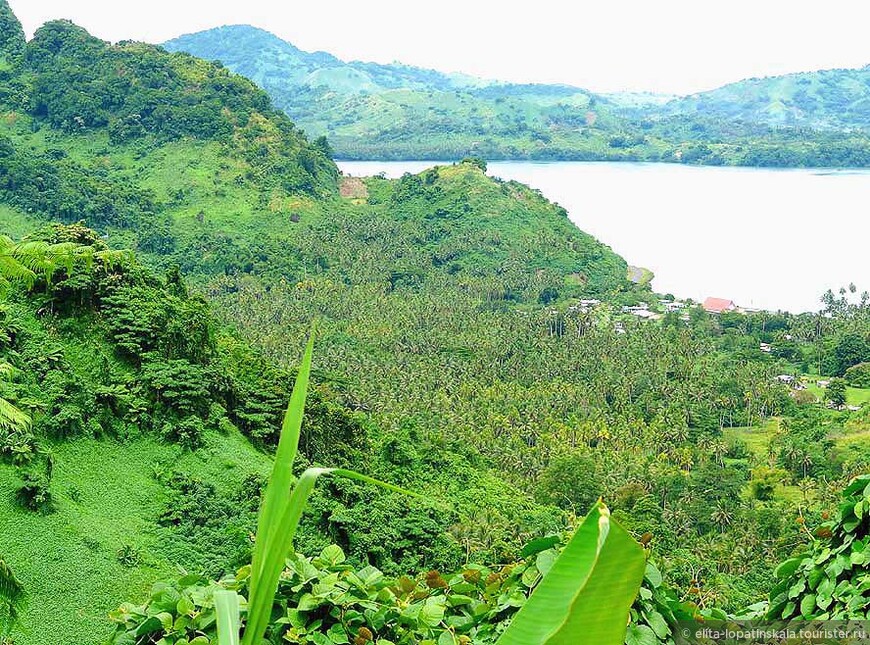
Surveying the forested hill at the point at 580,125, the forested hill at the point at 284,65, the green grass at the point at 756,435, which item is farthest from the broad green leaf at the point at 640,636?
the forested hill at the point at 284,65

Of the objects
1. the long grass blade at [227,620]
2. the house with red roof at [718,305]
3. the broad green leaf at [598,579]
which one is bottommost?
the house with red roof at [718,305]

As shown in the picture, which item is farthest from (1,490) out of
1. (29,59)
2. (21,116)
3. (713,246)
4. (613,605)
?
(713,246)

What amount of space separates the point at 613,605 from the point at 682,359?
29.2 m

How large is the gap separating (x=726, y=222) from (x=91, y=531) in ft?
185

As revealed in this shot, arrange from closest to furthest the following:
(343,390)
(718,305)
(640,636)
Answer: (640,636)
(343,390)
(718,305)

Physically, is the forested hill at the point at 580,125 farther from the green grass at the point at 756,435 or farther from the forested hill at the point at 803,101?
the green grass at the point at 756,435

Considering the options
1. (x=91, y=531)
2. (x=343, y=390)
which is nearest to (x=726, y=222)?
(x=343, y=390)

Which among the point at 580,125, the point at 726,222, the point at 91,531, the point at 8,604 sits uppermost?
the point at 580,125

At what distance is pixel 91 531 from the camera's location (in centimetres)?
802

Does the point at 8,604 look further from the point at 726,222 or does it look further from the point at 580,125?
the point at 580,125

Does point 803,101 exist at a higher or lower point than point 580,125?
higher

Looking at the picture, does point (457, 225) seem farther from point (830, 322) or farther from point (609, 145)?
point (609, 145)

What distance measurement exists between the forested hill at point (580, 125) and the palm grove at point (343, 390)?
4153 centimetres

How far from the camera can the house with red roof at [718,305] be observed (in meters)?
37.3
